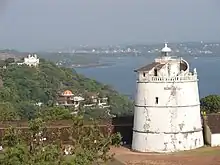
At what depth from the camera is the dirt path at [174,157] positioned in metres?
37.6

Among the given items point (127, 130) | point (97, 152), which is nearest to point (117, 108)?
point (127, 130)

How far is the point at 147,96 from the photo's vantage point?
4219 centimetres

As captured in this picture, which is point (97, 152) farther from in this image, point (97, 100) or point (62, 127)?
point (97, 100)

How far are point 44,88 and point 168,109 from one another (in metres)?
65.3

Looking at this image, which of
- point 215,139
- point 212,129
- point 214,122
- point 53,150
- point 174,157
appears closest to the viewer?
point 53,150

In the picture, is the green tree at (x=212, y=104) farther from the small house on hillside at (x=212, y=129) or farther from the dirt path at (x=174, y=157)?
the dirt path at (x=174, y=157)

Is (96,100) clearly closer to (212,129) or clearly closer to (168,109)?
(212,129)

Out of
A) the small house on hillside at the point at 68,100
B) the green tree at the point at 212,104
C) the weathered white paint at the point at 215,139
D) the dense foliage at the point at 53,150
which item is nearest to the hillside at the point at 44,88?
the small house on hillside at the point at 68,100

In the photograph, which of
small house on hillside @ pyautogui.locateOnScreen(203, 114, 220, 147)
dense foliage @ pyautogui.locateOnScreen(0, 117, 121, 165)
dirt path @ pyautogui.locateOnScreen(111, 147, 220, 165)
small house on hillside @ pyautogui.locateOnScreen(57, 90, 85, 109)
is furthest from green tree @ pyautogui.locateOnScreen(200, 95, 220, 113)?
small house on hillside @ pyautogui.locateOnScreen(57, 90, 85, 109)

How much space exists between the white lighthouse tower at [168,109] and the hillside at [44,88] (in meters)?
37.3

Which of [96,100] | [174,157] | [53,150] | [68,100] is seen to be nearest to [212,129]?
[174,157]

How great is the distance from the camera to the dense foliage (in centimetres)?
2198

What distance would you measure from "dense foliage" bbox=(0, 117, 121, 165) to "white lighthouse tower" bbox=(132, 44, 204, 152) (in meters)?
14.4

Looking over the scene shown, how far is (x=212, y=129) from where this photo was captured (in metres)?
42.9
